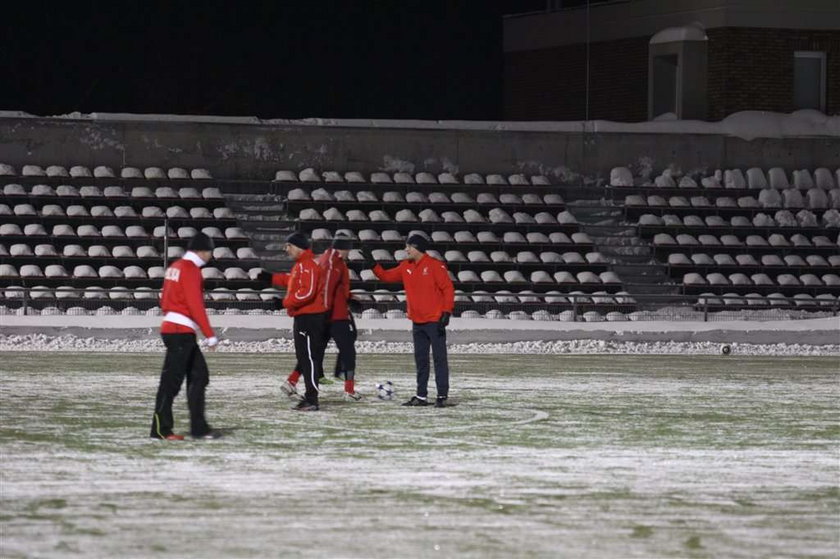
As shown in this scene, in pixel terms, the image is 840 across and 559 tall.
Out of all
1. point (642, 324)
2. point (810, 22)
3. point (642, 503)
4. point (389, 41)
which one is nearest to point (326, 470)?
point (642, 503)

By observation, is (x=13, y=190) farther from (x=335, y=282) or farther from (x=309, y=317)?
(x=309, y=317)

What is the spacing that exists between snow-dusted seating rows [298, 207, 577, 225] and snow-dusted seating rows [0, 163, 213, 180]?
3074 mm

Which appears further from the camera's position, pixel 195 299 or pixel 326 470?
pixel 195 299

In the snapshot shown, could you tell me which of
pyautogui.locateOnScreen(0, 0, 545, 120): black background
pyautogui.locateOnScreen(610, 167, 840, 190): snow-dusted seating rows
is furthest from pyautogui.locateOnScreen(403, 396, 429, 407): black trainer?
pyautogui.locateOnScreen(0, 0, 545, 120): black background

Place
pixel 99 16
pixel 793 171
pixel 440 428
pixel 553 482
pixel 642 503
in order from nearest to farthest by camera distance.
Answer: pixel 642 503 < pixel 553 482 < pixel 440 428 < pixel 793 171 < pixel 99 16

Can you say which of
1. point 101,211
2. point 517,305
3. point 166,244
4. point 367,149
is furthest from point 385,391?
point 367,149

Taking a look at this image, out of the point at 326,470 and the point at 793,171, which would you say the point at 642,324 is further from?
the point at 326,470

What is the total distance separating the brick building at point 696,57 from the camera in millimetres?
41469

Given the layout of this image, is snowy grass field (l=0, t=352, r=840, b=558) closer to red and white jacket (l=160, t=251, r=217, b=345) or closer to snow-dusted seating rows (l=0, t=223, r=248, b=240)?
red and white jacket (l=160, t=251, r=217, b=345)

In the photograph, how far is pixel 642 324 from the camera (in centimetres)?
3145

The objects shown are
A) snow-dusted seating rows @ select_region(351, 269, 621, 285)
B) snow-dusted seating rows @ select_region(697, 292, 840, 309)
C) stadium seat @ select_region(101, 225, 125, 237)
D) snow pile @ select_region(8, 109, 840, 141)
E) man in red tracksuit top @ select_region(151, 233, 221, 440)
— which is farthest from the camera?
snow pile @ select_region(8, 109, 840, 141)

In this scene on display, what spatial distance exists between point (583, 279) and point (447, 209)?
4.27 metres

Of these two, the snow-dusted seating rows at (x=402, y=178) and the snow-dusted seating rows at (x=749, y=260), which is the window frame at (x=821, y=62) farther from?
the snow-dusted seating rows at (x=402, y=178)

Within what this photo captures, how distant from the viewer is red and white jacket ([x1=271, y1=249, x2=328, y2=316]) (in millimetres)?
15797
